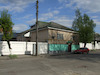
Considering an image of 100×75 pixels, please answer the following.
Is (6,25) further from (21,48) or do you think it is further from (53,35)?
(53,35)

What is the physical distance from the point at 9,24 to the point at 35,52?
265 inches

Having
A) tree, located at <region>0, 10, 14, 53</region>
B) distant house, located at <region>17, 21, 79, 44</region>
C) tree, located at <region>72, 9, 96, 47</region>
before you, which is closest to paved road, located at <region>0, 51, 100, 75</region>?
tree, located at <region>0, 10, 14, 53</region>

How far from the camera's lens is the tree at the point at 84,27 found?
28.7 m

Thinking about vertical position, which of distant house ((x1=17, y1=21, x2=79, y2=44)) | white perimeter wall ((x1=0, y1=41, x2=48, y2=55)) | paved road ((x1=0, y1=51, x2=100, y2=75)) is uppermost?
distant house ((x1=17, y1=21, x2=79, y2=44))

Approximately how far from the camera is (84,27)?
96.1 feet

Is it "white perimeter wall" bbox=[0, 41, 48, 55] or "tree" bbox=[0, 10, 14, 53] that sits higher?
"tree" bbox=[0, 10, 14, 53]

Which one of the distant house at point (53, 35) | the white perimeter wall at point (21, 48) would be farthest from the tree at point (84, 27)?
the white perimeter wall at point (21, 48)

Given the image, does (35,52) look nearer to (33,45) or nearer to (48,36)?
(33,45)

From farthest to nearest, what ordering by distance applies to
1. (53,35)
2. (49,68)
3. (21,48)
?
(53,35), (21,48), (49,68)

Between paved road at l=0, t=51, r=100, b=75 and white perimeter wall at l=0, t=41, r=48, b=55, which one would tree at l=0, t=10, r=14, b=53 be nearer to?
white perimeter wall at l=0, t=41, r=48, b=55

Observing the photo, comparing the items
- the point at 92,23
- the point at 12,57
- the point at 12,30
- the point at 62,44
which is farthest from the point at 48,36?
the point at 92,23

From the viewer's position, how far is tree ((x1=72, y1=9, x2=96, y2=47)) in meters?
28.7

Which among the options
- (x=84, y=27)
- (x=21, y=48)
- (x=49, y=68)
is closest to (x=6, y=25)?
(x=21, y=48)

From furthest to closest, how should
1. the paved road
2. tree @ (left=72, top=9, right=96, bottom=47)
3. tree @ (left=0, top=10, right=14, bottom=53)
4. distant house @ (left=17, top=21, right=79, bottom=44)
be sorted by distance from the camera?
tree @ (left=72, top=9, right=96, bottom=47), distant house @ (left=17, top=21, right=79, bottom=44), tree @ (left=0, top=10, right=14, bottom=53), the paved road
